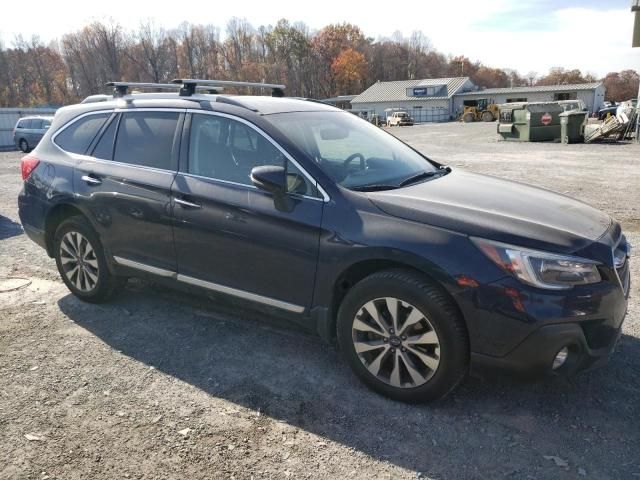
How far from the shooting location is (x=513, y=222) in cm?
287

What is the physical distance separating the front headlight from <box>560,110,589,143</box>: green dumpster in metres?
22.2

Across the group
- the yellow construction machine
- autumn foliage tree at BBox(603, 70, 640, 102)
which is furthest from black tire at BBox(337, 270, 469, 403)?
autumn foliage tree at BBox(603, 70, 640, 102)

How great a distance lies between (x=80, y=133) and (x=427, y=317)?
3529 mm

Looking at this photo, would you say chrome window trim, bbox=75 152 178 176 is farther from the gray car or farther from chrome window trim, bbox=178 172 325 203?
the gray car

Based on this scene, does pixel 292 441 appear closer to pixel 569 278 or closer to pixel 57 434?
pixel 57 434

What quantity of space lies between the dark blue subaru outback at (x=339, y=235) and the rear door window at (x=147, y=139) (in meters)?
0.01

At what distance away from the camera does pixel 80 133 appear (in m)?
4.55

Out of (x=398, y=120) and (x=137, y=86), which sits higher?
(x=398, y=120)

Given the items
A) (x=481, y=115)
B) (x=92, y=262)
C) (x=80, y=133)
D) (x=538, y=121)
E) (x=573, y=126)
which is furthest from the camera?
(x=481, y=115)

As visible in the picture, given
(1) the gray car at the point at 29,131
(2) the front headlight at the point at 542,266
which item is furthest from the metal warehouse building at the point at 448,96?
(2) the front headlight at the point at 542,266

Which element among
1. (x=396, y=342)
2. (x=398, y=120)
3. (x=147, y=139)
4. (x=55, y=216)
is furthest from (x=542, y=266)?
(x=398, y=120)

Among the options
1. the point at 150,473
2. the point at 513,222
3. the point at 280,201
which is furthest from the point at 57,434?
the point at 513,222

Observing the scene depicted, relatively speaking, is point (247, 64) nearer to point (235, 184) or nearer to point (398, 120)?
point (398, 120)

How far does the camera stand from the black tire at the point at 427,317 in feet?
9.20
